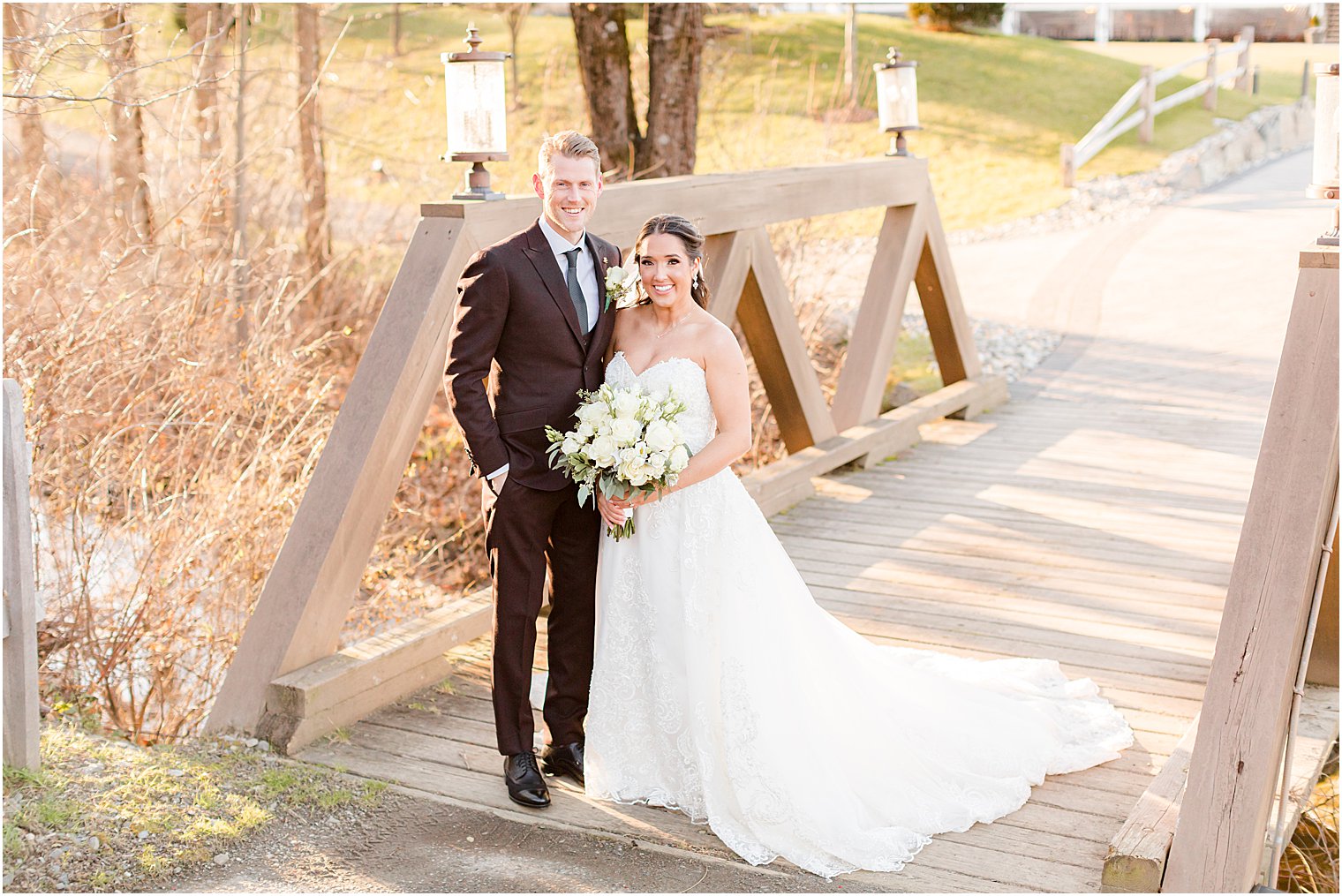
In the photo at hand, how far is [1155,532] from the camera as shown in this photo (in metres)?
6.47

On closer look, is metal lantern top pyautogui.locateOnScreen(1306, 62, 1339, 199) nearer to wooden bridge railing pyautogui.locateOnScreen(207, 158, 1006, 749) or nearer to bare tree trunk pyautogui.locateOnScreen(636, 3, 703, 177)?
wooden bridge railing pyautogui.locateOnScreen(207, 158, 1006, 749)

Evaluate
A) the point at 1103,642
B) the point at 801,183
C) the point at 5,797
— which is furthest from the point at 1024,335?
the point at 5,797

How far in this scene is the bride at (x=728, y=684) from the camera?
360 cm

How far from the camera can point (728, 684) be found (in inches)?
144

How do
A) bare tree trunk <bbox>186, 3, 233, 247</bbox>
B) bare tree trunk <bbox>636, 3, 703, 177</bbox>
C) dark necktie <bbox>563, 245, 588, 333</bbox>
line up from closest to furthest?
dark necktie <bbox>563, 245, 588, 333</bbox> < bare tree trunk <bbox>636, 3, 703, 177</bbox> < bare tree trunk <bbox>186, 3, 233, 247</bbox>

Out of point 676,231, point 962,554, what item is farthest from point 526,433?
point 962,554

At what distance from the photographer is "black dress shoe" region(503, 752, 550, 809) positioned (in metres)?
3.82

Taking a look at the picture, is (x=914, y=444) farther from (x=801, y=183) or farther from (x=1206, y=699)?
(x=1206, y=699)

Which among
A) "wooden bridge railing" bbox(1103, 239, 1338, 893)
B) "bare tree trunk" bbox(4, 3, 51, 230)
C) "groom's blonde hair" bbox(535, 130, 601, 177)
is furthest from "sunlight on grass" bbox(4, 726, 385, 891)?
"bare tree trunk" bbox(4, 3, 51, 230)

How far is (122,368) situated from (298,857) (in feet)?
9.56

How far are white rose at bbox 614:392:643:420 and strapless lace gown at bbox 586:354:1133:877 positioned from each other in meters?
0.14

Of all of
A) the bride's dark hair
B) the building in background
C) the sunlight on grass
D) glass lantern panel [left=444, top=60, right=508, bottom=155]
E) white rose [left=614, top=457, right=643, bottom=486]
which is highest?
the building in background

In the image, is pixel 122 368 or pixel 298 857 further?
pixel 122 368

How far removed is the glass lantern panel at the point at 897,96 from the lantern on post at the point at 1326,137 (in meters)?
4.07
